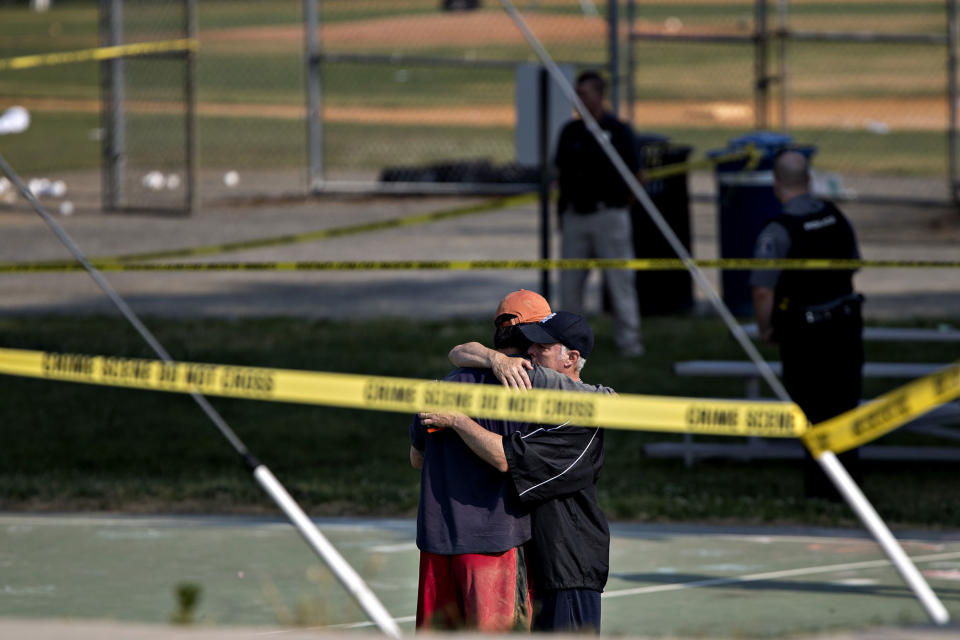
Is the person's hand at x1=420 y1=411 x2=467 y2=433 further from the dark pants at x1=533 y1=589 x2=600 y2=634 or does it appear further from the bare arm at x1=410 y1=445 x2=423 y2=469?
the dark pants at x1=533 y1=589 x2=600 y2=634

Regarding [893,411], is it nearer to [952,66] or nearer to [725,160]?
[725,160]

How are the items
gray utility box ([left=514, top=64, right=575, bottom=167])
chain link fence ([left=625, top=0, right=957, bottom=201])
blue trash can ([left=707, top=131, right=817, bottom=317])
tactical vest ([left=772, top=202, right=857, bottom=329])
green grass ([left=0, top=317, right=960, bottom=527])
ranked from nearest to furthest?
tactical vest ([left=772, top=202, right=857, bottom=329])
green grass ([left=0, top=317, right=960, bottom=527])
gray utility box ([left=514, top=64, right=575, bottom=167])
blue trash can ([left=707, top=131, right=817, bottom=317])
chain link fence ([left=625, top=0, right=957, bottom=201])

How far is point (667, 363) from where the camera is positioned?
500 inches

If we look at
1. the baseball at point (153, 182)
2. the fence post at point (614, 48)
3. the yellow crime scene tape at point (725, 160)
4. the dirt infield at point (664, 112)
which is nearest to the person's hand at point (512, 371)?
the yellow crime scene tape at point (725, 160)

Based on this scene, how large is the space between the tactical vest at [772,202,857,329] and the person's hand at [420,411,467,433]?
3.98 metres

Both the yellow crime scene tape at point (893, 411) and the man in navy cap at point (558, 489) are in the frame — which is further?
the man in navy cap at point (558, 489)

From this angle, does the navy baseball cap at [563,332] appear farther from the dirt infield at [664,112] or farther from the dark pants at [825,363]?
the dirt infield at [664,112]

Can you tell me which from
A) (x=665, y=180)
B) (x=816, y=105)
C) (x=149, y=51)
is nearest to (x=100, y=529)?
(x=665, y=180)

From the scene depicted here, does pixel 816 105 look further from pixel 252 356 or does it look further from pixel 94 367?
pixel 94 367

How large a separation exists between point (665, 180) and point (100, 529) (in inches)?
281

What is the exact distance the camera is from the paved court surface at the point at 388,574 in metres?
7.02

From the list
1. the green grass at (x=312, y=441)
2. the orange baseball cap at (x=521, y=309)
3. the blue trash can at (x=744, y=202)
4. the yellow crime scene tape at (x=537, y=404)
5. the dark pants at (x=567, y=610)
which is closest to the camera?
the yellow crime scene tape at (x=537, y=404)

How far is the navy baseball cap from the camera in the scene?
5.32 metres

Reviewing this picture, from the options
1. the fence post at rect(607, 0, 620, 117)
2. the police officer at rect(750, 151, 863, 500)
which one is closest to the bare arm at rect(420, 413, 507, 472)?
the police officer at rect(750, 151, 863, 500)
